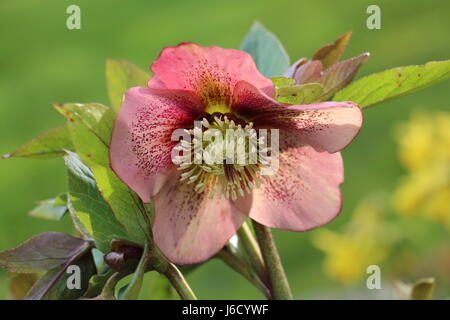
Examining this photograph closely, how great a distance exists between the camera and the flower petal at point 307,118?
438 mm

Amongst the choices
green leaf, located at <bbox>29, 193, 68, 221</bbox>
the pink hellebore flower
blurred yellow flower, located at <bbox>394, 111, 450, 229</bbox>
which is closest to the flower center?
the pink hellebore flower

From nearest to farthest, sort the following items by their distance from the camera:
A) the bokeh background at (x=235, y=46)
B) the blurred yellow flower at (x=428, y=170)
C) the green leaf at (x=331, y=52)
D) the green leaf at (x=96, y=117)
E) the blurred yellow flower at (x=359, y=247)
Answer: the green leaf at (x=96, y=117) < the green leaf at (x=331, y=52) < the blurred yellow flower at (x=428, y=170) < the blurred yellow flower at (x=359, y=247) < the bokeh background at (x=235, y=46)

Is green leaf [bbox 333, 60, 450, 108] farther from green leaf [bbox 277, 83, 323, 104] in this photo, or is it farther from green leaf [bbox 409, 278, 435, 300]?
green leaf [bbox 409, 278, 435, 300]

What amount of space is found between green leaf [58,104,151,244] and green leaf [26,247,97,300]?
0.05 m

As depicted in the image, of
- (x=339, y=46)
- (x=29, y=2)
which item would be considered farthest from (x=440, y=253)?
(x=29, y=2)

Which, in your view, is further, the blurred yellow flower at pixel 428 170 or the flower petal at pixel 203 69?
the blurred yellow flower at pixel 428 170

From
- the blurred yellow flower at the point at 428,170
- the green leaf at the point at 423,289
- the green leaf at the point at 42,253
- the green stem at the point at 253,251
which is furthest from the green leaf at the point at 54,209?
the blurred yellow flower at the point at 428,170

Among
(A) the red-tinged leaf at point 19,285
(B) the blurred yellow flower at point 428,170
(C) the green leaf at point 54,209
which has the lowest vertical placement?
(B) the blurred yellow flower at point 428,170

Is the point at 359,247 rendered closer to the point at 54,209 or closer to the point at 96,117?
the point at 54,209

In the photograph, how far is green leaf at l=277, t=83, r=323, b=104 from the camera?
0.42 meters

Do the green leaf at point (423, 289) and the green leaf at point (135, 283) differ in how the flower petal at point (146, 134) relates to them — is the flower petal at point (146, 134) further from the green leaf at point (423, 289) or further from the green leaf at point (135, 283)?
the green leaf at point (423, 289)

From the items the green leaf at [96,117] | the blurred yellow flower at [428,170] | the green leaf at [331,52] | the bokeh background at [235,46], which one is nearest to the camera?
the green leaf at [96,117]

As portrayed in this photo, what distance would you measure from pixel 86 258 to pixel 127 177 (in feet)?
0.30

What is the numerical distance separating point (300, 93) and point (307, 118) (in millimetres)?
30
